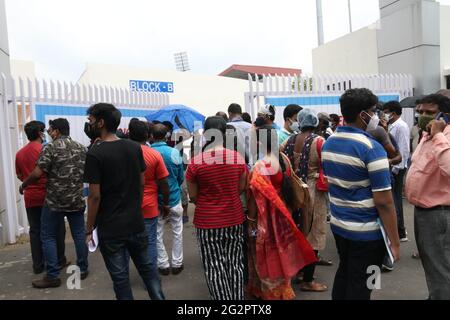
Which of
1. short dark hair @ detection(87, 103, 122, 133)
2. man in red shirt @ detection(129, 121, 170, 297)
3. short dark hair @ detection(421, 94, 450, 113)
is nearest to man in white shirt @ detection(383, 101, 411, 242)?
short dark hair @ detection(421, 94, 450, 113)

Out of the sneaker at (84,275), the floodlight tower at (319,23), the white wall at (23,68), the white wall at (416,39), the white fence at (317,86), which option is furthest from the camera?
the floodlight tower at (319,23)

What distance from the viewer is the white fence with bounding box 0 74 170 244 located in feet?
19.5

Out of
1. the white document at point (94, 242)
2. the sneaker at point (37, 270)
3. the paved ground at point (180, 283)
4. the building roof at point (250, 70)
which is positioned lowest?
the paved ground at point (180, 283)

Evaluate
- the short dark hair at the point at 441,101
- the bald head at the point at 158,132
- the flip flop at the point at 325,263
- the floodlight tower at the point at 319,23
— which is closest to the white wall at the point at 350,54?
the floodlight tower at the point at 319,23

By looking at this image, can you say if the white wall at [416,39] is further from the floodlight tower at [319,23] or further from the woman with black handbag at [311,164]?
the floodlight tower at [319,23]

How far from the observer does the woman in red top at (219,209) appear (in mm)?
3227

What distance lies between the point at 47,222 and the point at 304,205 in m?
2.69

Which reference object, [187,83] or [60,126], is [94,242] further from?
[187,83]

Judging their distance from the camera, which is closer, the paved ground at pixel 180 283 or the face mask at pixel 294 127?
the paved ground at pixel 180 283

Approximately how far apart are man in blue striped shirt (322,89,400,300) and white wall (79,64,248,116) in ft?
61.4

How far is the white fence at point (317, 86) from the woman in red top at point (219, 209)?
514cm

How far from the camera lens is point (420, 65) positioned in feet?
31.3

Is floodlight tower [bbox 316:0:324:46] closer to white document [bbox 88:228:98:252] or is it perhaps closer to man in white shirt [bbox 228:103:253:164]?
man in white shirt [bbox 228:103:253:164]
